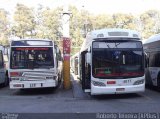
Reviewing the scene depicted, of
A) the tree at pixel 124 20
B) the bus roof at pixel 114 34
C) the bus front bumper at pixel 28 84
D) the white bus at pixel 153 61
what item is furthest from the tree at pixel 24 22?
the bus roof at pixel 114 34

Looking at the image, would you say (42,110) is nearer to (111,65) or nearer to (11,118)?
(11,118)

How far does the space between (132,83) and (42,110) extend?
16.5 ft

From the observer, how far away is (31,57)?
20.0 meters

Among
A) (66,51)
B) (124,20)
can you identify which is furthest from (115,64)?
(124,20)

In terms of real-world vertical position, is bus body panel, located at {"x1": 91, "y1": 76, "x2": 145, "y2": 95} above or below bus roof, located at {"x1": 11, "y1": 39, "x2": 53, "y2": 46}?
below

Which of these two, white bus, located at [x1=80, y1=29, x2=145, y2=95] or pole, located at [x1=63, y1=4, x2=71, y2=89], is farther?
pole, located at [x1=63, y1=4, x2=71, y2=89]

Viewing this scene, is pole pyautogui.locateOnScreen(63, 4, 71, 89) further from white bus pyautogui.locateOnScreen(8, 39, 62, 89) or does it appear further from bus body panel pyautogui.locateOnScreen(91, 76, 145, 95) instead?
bus body panel pyautogui.locateOnScreen(91, 76, 145, 95)

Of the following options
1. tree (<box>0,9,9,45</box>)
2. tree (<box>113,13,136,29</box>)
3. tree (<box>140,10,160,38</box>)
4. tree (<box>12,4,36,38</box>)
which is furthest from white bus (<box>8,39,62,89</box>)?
tree (<box>140,10,160,38</box>)

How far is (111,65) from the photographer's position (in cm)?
1694

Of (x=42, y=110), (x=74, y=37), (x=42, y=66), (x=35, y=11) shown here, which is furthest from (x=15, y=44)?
(x=74, y=37)

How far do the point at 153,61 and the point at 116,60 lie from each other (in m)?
4.67

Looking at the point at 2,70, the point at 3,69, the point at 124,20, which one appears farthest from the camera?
the point at 124,20

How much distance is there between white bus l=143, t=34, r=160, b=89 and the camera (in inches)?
794

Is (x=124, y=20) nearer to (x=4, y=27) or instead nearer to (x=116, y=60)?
(x=4, y=27)
